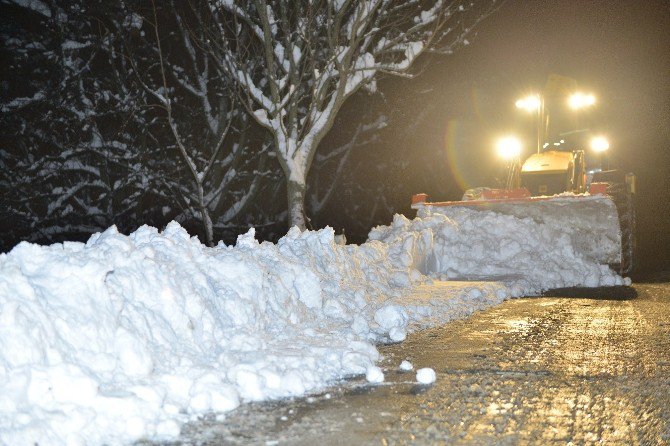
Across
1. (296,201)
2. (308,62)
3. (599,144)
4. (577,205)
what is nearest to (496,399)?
(577,205)

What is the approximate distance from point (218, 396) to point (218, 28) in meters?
13.8

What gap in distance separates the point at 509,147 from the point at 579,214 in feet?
10.8

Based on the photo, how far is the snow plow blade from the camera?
14.3 metres

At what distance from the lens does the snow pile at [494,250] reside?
13.2 meters

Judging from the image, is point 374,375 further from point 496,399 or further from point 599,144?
point 599,144

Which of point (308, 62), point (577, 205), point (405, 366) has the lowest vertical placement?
point (405, 366)

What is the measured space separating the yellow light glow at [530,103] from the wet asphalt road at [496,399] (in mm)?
9773

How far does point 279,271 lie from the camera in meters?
8.16

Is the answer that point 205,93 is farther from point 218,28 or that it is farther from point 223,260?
point 223,260

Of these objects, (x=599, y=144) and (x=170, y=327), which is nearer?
(x=170, y=327)

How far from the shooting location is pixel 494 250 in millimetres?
14086

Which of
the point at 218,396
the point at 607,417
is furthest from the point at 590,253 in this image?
the point at 218,396

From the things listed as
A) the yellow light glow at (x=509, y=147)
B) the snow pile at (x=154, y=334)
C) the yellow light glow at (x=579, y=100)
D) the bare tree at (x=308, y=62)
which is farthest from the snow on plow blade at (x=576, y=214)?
the snow pile at (x=154, y=334)

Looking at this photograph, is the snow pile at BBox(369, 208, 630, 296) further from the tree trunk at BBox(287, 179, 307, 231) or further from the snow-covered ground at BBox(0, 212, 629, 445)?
the snow-covered ground at BBox(0, 212, 629, 445)
